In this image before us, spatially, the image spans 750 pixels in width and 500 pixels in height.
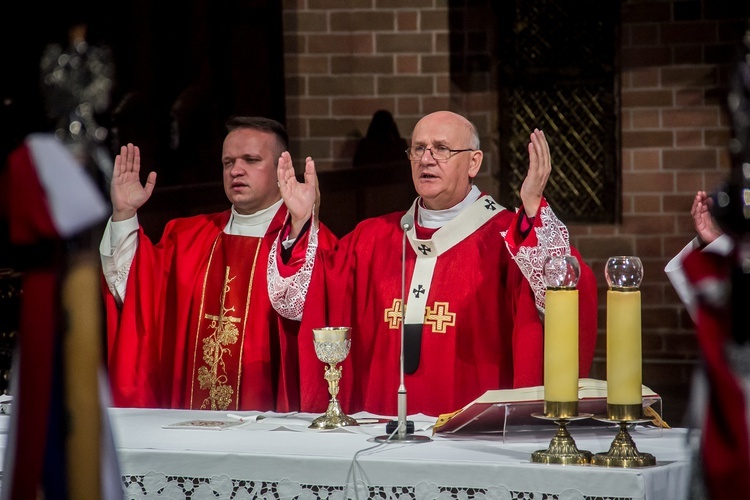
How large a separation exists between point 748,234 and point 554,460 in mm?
1169

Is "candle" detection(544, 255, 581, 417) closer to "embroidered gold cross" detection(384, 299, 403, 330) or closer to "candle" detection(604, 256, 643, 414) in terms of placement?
"candle" detection(604, 256, 643, 414)

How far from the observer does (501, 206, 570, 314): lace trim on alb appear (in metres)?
3.75

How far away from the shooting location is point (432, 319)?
13.8ft

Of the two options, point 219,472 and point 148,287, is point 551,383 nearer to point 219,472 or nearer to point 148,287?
point 219,472

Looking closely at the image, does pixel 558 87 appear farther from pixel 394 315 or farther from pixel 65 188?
pixel 65 188

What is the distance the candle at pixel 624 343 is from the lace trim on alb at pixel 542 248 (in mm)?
1215

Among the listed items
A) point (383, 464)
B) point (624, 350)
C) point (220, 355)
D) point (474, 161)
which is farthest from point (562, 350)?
point (220, 355)

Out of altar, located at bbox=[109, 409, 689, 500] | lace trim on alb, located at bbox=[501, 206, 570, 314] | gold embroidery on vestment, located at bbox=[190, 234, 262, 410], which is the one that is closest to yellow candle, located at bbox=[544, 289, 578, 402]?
altar, located at bbox=[109, 409, 689, 500]

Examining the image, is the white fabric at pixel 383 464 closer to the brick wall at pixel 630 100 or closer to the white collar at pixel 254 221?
the white collar at pixel 254 221

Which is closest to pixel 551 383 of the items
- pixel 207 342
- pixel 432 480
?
pixel 432 480

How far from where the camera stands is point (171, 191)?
557 cm

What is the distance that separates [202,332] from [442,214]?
1067 millimetres

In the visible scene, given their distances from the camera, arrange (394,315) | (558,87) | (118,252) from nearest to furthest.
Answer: (394,315) < (118,252) < (558,87)

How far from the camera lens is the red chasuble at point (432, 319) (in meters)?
4.11
